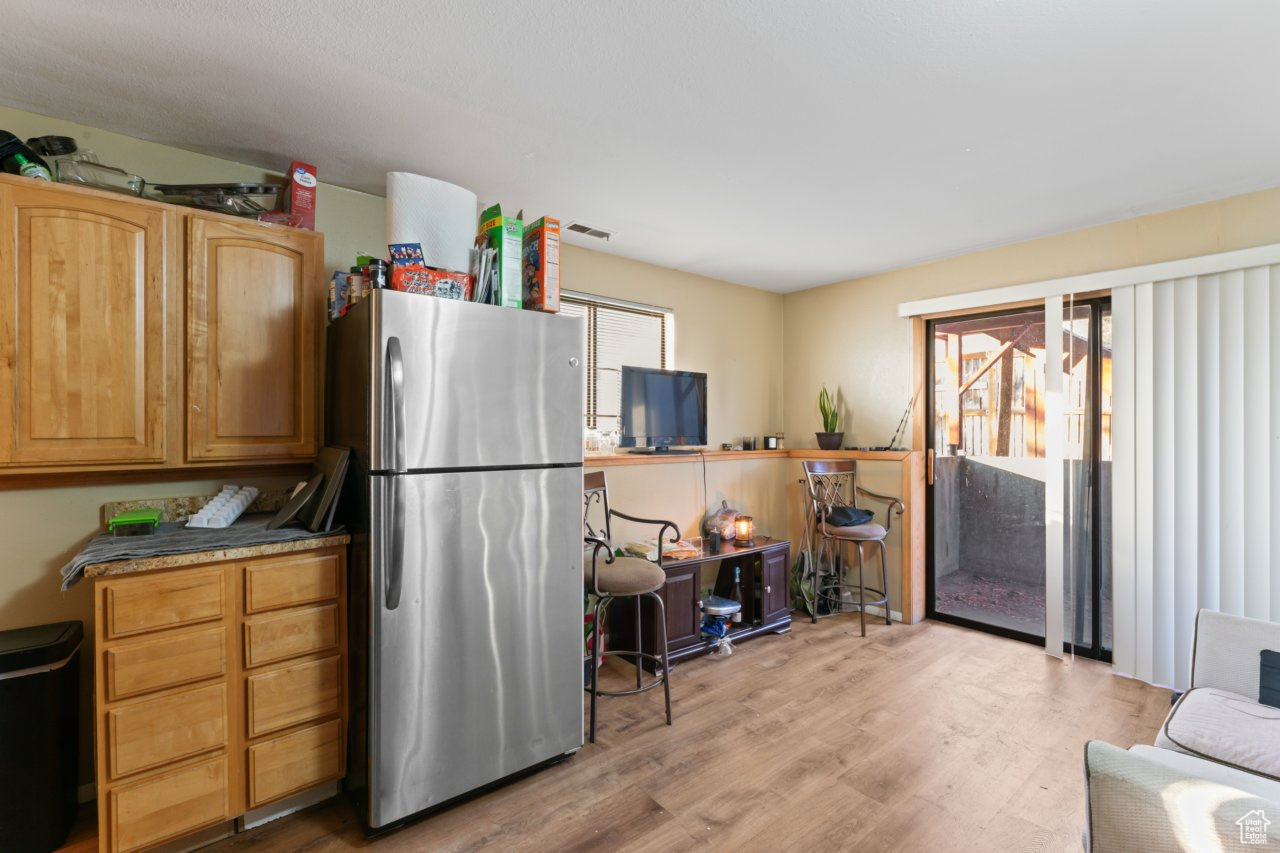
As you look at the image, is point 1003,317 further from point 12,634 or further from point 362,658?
point 12,634

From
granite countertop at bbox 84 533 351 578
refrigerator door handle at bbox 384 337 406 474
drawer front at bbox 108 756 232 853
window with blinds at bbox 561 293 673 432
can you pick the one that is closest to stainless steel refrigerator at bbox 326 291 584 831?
refrigerator door handle at bbox 384 337 406 474

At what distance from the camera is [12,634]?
1.86 metres

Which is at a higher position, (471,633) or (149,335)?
(149,335)

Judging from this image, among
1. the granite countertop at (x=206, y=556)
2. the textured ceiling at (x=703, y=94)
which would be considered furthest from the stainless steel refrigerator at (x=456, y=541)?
the textured ceiling at (x=703, y=94)

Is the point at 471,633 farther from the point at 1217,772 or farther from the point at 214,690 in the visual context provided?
the point at 1217,772

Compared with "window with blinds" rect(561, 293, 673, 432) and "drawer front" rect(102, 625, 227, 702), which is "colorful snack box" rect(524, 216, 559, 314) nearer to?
"window with blinds" rect(561, 293, 673, 432)

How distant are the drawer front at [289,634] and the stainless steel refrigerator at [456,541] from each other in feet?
0.31

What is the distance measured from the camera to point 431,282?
81.5 inches

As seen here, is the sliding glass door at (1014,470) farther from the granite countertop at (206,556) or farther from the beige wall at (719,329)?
the granite countertop at (206,556)

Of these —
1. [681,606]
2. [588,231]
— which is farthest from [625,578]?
[588,231]

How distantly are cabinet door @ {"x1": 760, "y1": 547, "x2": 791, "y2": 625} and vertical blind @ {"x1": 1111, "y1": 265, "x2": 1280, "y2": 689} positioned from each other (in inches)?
70.7

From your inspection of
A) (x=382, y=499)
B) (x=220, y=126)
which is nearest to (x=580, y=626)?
(x=382, y=499)

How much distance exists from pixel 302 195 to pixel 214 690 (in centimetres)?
190

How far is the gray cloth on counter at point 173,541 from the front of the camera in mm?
1623
